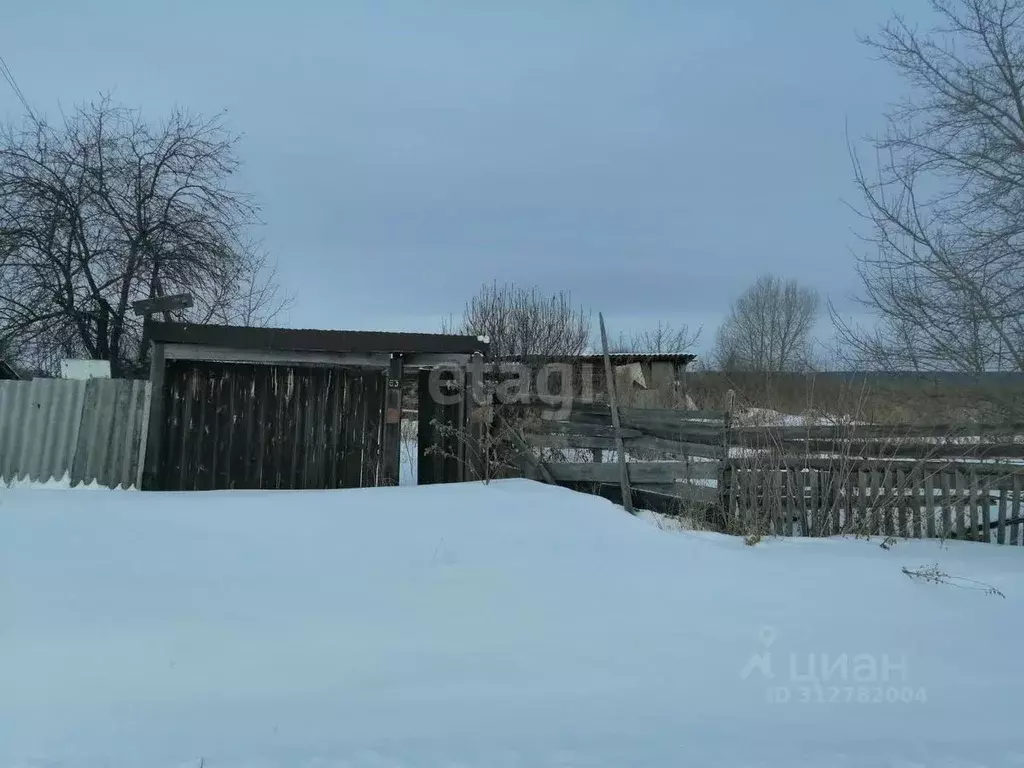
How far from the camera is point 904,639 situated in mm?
4211

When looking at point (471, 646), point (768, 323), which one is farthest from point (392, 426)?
point (768, 323)

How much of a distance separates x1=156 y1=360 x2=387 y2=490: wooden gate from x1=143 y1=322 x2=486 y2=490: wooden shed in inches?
0.5

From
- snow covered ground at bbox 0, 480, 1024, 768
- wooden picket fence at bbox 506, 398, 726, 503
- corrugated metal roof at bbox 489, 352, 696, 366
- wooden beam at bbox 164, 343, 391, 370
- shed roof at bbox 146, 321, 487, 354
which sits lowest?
snow covered ground at bbox 0, 480, 1024, 768

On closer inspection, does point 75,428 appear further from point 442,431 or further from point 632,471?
point 632,471

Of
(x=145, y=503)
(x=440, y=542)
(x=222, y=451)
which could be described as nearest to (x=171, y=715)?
(x=440, y=542)

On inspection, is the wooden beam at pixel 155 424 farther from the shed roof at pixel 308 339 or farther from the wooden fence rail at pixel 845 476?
the wooden fence rail at pixel 845 476

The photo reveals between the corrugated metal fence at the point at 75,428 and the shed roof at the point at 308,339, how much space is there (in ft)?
2.61

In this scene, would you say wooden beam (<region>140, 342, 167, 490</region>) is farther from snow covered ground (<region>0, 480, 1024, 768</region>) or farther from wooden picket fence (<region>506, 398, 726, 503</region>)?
wooden picket fence (<region>506, 398, 726, 503</region>)

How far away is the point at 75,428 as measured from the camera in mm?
7695

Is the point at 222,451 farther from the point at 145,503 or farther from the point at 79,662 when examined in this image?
the point at 79,662

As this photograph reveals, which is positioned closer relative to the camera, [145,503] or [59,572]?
[59,572]

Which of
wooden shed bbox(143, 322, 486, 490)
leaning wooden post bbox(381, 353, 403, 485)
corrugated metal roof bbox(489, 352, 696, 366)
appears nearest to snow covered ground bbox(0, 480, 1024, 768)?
wooden shed bbox(143, 322, 486, 490)

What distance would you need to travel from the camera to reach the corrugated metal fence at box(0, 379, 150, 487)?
7.65 m

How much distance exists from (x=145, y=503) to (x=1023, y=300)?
9.25 meters
